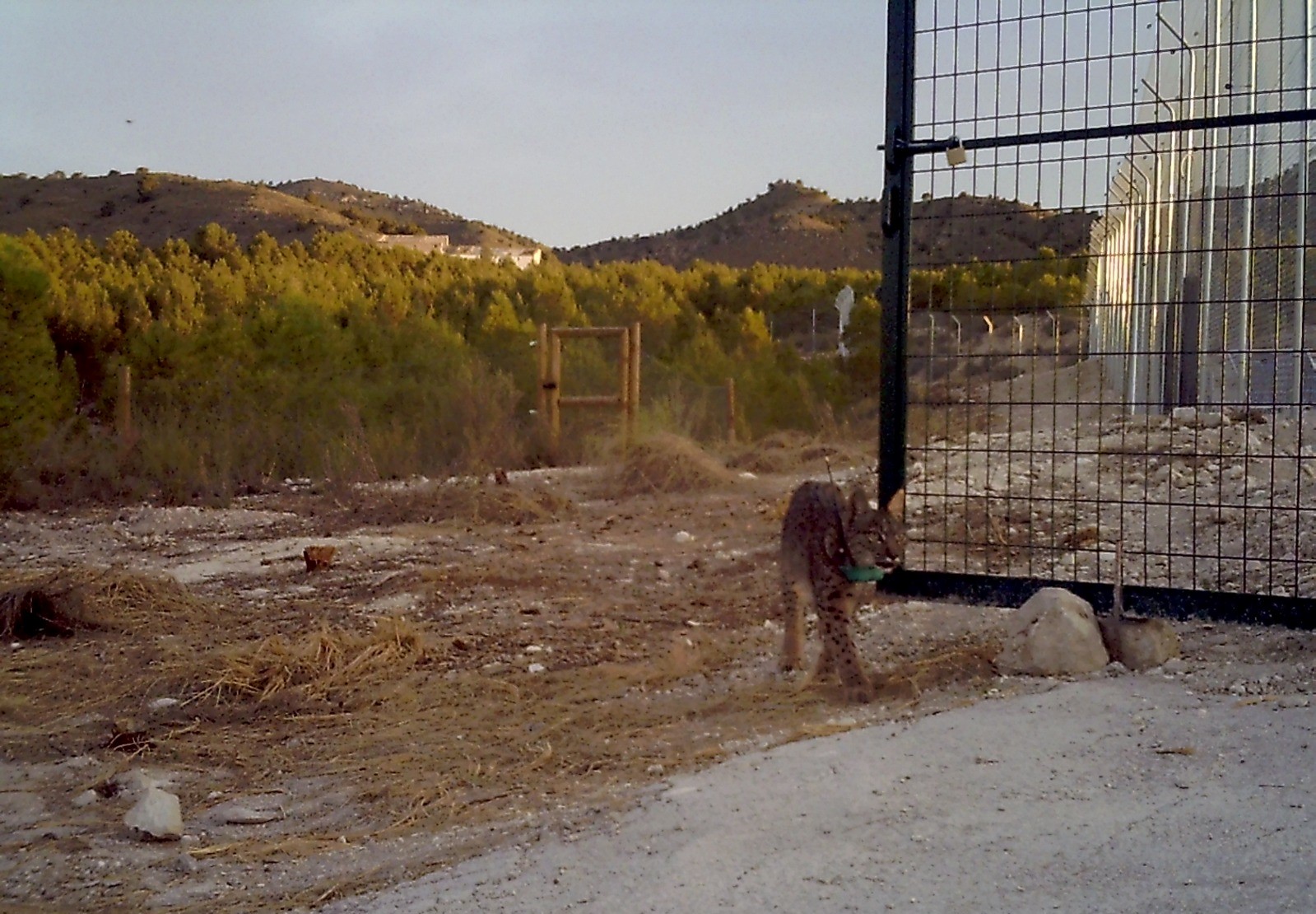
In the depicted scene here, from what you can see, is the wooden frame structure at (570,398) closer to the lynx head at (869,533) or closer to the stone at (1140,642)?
the lynx head at (869,533)

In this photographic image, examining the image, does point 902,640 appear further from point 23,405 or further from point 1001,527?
point 23,405

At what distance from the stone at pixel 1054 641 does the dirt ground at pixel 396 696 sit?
0.11 m

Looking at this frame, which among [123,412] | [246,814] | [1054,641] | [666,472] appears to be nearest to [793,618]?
[1054,641]

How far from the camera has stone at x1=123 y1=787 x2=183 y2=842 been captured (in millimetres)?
3627

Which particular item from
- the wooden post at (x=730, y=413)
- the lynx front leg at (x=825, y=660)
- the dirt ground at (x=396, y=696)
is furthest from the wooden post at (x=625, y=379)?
the lynx front leg at (x=825, y=660)

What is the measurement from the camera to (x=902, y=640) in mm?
5410

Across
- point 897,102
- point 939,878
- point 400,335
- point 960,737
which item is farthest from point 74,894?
point 400,335

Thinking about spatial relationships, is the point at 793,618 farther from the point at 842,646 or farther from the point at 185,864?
the point at 185,864

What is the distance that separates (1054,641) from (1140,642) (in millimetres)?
338

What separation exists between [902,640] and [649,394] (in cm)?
1284

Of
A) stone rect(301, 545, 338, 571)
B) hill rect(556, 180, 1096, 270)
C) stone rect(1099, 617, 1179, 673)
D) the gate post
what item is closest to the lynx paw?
stone rect(1099, 617, 1179, 673)

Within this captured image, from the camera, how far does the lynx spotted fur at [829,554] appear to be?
483 cm

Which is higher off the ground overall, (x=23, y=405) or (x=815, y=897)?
(x=23, y=405)

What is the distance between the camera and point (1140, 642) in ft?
15.3
